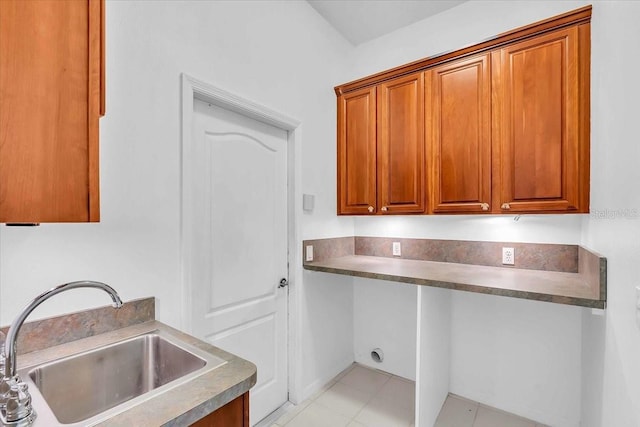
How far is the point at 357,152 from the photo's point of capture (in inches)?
98.4

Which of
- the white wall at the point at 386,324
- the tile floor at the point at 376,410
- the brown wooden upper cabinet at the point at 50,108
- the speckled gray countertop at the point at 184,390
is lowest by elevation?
the tile floor at the point at 376,410

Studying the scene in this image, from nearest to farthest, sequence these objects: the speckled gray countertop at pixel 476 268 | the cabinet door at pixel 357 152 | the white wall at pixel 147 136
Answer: the white wall at pixel 147 136
the speckled gray countertop at pixel 476 268
the cabinet door at pixel 357 152

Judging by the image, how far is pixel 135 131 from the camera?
4.39 ft

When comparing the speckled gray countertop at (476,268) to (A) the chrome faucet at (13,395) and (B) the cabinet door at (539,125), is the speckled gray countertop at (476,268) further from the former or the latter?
(A) the chrome faucet at (13,395)

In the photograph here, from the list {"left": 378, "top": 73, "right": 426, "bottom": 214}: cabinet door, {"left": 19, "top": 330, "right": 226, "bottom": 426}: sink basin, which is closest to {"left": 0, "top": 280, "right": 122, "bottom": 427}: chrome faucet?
{"left": 19, "top": 330, "right": 226, "bottom": 426}: sink basin

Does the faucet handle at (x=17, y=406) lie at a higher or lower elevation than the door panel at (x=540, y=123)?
lower

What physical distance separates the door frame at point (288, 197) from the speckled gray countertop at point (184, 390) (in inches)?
17.7

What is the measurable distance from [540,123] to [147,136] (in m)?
2.10

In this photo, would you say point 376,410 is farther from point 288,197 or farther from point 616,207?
point 616,207

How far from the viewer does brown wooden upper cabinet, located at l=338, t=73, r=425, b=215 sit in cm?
218

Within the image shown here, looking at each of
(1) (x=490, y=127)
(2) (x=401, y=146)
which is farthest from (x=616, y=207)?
(2) (x=401, y=146)

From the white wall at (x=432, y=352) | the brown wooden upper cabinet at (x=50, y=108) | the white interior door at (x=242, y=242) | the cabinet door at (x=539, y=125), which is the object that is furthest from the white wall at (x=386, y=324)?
the brown wooden upper cabinet at (x=50, y=108)

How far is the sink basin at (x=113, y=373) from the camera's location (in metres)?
0.97

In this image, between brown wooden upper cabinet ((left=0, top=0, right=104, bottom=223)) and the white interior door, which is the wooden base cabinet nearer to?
brown wooden upper cabinet ((left=0, top=0, right=104, bottom=223))
